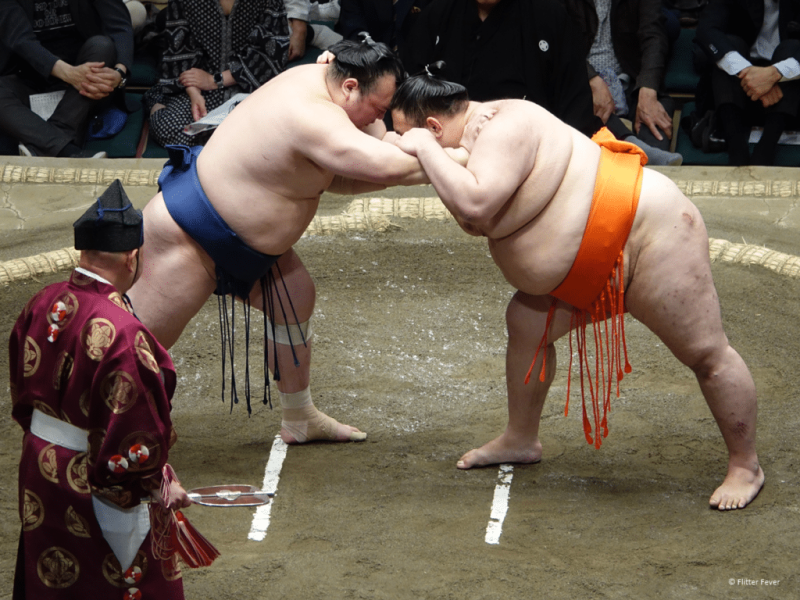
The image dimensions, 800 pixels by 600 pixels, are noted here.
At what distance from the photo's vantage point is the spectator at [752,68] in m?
3.84

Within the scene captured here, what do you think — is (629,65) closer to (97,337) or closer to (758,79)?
(758,79)

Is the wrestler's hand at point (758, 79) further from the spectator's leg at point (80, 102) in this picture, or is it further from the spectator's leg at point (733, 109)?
the spectator's leg at point (80, 102)

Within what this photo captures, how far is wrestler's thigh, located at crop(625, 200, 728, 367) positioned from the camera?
1854mm

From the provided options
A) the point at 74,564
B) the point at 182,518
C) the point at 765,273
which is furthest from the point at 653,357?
the point at 74,564

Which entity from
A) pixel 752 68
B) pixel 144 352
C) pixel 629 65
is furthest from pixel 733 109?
pixel 144 352

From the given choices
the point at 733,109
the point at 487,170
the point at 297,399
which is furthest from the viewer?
the point at 733,109

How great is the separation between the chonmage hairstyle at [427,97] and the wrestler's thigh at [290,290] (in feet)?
1.65

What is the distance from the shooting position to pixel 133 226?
1367 millimetres

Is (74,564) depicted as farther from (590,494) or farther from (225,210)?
(590,494)

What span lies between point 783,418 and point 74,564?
73.7 inches

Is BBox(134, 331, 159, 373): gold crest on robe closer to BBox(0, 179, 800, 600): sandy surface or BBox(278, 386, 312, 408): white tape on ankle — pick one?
BBox(0, 179, 800, 600): sandy surface

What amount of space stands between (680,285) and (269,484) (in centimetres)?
109

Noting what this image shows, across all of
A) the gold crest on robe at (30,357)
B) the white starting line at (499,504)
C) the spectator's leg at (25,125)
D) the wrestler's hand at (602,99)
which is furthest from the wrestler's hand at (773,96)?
the gold crest on robe at (30,357)

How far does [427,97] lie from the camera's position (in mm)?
1874
